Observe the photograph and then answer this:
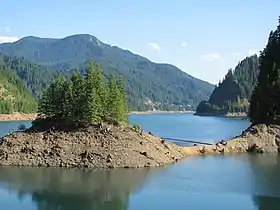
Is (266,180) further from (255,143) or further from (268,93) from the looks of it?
(268,93)

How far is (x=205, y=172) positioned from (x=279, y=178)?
10013 mm

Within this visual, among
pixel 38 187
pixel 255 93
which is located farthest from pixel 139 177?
pixel 255 93

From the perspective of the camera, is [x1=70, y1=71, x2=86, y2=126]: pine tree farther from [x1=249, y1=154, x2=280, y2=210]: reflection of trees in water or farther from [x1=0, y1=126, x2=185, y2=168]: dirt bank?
[x1=249, y1=154, x2=280, y2=210]: reflection of trees in water

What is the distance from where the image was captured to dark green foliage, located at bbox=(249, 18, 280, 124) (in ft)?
331

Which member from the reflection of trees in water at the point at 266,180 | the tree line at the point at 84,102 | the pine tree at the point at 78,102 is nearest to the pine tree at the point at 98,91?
the tree line at the point at 84,102

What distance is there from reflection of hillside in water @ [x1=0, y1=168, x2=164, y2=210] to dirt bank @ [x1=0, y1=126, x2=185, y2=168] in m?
2.50

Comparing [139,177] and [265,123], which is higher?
[265,123]

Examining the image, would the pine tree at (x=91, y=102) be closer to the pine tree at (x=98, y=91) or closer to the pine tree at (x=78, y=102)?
the pine tree at (x=98, y=91)

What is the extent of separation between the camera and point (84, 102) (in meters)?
80.8

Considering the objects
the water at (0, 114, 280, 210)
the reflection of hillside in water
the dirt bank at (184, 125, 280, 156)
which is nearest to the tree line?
the reflection of hillside in water

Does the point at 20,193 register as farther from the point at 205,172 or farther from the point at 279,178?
the point at 279,178

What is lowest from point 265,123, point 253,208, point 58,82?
point 253,208

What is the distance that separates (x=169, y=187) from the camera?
2425 inches

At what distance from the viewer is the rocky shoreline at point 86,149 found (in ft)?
242
